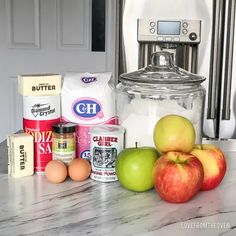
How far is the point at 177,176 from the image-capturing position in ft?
3.10

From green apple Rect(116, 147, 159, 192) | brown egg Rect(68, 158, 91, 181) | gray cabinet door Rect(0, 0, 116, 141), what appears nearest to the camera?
green apple Rect(116, 147, 159, 192)

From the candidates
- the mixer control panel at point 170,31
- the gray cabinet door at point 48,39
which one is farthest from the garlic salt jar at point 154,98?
the gray cabinet door at point 48,39

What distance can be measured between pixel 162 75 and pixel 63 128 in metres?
0.28

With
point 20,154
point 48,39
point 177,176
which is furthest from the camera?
point 48,39

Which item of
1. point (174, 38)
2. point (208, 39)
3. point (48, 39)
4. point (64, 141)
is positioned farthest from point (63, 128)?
point (48, 39)

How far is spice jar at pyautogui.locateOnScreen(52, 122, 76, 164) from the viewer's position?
3.76 ft

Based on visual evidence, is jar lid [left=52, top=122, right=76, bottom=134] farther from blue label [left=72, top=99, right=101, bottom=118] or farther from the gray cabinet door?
the gray cabinet door

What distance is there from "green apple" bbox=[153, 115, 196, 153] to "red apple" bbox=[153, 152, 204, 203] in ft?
0.15

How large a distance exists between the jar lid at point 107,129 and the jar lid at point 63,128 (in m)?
0.05

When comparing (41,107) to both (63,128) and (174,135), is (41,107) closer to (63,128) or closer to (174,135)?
(63,128)

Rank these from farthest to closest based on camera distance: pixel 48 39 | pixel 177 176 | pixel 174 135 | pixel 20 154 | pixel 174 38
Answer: pixel 48 39
pixel 174 38
pixel 20 154
pixel 174 135
pixel 177 176

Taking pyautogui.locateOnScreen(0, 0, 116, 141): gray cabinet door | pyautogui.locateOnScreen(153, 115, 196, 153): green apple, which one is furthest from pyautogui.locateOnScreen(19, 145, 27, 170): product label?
pyautogui.locateOnScreen(0, 0, 116, 141): gray cabinet door

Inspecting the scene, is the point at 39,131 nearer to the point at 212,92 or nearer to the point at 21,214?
the point at 21,214

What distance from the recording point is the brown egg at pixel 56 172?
3.68 feet
